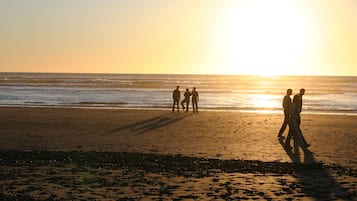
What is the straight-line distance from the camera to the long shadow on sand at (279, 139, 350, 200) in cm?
889

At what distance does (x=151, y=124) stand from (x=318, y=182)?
12.6m

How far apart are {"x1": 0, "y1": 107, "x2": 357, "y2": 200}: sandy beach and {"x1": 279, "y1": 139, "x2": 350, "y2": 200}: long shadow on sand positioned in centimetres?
2

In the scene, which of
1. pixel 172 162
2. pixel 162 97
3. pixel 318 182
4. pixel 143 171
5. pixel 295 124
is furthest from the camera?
pixel 162 97

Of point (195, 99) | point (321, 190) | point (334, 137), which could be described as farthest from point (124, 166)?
point (195, 99)

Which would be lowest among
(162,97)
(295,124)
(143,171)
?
(162,97)

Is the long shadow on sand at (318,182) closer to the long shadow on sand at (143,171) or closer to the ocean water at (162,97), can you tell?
the long shadow on sand at (143,171)

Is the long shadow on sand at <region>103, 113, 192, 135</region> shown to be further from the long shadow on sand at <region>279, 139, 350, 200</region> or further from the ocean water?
the long shadow on sand at <region>279, 139, 350, 200</region>

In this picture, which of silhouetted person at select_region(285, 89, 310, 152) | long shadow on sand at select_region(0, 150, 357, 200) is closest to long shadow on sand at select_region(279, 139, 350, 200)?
long shadow on sand at select_region(0, 150, 357, 200)

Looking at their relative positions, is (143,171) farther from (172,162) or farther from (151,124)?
(151,124)

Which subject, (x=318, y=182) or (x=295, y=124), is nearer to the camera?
(x=318, y=182)

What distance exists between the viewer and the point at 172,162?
1212cm

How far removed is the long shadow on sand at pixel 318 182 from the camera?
889 cm

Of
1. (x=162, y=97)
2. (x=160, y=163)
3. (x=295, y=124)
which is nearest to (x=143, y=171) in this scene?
(x=160, y=163)

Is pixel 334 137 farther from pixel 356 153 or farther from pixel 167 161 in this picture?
pixel 167 161
